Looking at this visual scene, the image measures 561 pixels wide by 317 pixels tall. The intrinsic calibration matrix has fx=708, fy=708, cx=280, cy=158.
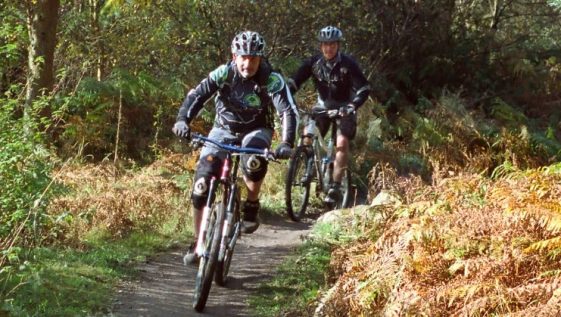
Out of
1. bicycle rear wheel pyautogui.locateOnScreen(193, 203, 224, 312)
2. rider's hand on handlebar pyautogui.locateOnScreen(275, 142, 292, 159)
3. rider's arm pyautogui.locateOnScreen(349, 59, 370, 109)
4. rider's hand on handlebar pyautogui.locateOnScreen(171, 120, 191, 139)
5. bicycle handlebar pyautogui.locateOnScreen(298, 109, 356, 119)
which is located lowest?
bicycle rear wheel pyautogui.locateOnScreen(193, 203, 224, 312)

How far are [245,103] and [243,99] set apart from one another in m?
0.04

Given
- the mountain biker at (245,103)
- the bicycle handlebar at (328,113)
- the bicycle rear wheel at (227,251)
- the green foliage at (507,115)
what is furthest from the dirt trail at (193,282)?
the green foliage at (507,115)

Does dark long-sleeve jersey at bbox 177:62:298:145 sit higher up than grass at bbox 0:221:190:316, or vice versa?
dark long-sleeve jersey at bbox 177:62:298:145

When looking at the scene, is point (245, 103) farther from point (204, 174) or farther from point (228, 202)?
point (228, 202)

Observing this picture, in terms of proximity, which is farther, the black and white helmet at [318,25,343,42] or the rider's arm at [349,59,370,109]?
the rider's arm at [349,59,370,109]

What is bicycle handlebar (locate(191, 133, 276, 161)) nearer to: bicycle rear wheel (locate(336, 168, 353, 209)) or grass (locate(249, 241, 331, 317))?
grass (locate(249, 241, 331, 317))

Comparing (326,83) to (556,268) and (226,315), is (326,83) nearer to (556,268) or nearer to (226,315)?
(226,315)

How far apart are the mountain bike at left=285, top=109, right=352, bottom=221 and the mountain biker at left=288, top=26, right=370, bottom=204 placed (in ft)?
0.47

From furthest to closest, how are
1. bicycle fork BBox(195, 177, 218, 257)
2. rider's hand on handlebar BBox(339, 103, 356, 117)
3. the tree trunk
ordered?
the tree trunk, rider's hand on handlebar BBox(339, 103, 356, 117), bicycle fork BBox(195, 177, 218, 257)

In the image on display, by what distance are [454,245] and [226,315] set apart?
1.99 m

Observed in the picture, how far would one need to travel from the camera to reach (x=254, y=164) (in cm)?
637

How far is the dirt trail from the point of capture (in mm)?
5883

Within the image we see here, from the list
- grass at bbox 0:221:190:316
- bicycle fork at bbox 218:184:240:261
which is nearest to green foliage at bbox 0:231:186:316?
grass at bbox 0:221:190:316

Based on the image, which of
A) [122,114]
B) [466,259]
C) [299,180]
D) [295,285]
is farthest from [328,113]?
[122,114]
